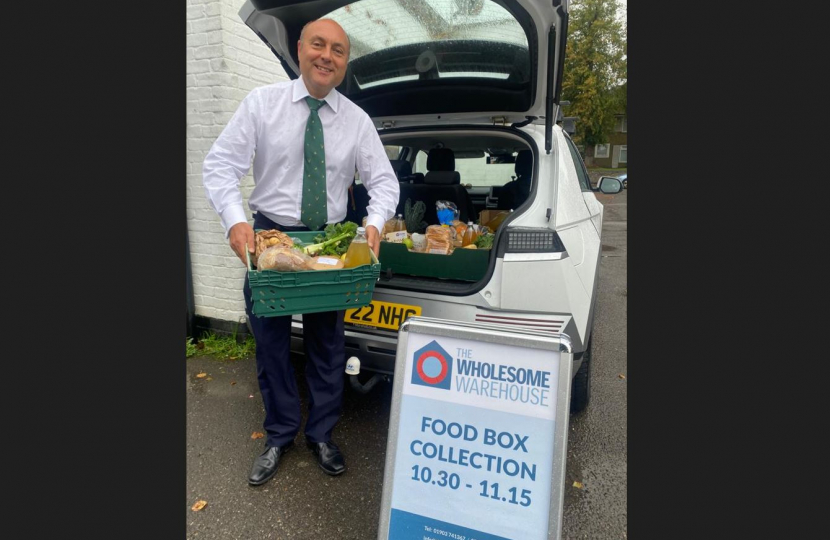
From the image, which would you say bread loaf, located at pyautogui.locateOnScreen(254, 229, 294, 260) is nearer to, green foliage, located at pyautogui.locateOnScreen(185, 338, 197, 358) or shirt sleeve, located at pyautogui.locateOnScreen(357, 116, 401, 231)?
shirt sleeve, located at pyautogui.locateOnScreen(357, 116, 401, 231)

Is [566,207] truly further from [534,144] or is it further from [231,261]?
[231,261]

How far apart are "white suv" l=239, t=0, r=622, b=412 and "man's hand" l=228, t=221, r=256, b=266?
2.45ft

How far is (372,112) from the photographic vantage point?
3.41 metres

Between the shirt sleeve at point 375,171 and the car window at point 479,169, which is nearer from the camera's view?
the shirt sleeve at point 375,171

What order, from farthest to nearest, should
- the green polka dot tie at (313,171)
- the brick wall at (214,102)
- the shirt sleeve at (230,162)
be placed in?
the brick wall at (214,102) < the green polka dot tie at (313,171) < the shirt sleeve at (230,162)

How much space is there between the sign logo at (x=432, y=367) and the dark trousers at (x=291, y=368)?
0.79m

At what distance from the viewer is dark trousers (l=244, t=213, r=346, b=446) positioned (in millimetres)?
2396

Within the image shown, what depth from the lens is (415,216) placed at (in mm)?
3375

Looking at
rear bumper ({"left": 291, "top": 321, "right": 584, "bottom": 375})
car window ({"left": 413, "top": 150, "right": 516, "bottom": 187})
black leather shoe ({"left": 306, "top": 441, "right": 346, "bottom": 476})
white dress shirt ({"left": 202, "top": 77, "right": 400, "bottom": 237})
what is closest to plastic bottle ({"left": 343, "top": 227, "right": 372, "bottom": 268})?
white dress shirt ({"left": 202, "top": 77, "right": 400, "bottom": 237})

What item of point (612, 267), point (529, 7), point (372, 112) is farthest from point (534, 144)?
point (612, 267)

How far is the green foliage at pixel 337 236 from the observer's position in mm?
2205

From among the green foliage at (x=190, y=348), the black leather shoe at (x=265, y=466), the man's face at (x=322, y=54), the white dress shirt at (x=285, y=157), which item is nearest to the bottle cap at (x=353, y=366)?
the black leather shoe at (x=265, y=466)

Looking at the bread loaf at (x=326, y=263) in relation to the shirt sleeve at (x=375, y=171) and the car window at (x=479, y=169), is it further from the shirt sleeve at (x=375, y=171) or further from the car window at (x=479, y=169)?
the car window at (x=479, y=169)

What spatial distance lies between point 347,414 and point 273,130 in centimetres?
175
